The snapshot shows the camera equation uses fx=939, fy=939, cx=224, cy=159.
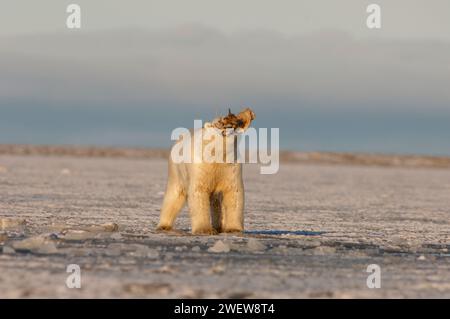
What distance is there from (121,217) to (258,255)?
5.65m

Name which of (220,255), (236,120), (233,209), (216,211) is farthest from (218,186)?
(220,255)

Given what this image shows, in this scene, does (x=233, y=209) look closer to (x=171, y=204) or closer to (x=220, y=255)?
(x=171, y=204)

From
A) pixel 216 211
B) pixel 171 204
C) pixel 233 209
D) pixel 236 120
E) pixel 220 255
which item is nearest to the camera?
pixel 220 255

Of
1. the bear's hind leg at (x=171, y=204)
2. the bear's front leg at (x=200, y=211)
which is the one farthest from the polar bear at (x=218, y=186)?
the bear's hind leg at (x=171, y=204)

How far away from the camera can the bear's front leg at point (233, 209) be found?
11.4 meters

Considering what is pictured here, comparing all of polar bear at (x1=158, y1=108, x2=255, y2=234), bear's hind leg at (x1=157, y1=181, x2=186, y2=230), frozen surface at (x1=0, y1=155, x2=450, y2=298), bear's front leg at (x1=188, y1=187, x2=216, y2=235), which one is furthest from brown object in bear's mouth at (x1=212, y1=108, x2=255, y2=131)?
bear's hind leg at (x1=157, y1=181, x2=186, y2=230)

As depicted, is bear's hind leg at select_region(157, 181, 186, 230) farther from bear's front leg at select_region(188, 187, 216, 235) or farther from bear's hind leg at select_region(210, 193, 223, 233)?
bear's front leg at select_region(188, 187, 216, 235)

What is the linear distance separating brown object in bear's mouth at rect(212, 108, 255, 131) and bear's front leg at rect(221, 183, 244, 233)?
2.86 feet

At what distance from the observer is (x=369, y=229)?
1398cm

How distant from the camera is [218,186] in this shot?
11.3 meters

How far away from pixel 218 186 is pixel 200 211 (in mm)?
374

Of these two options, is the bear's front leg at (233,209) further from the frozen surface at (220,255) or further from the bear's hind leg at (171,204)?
the bear's hind leg at (171,204)
